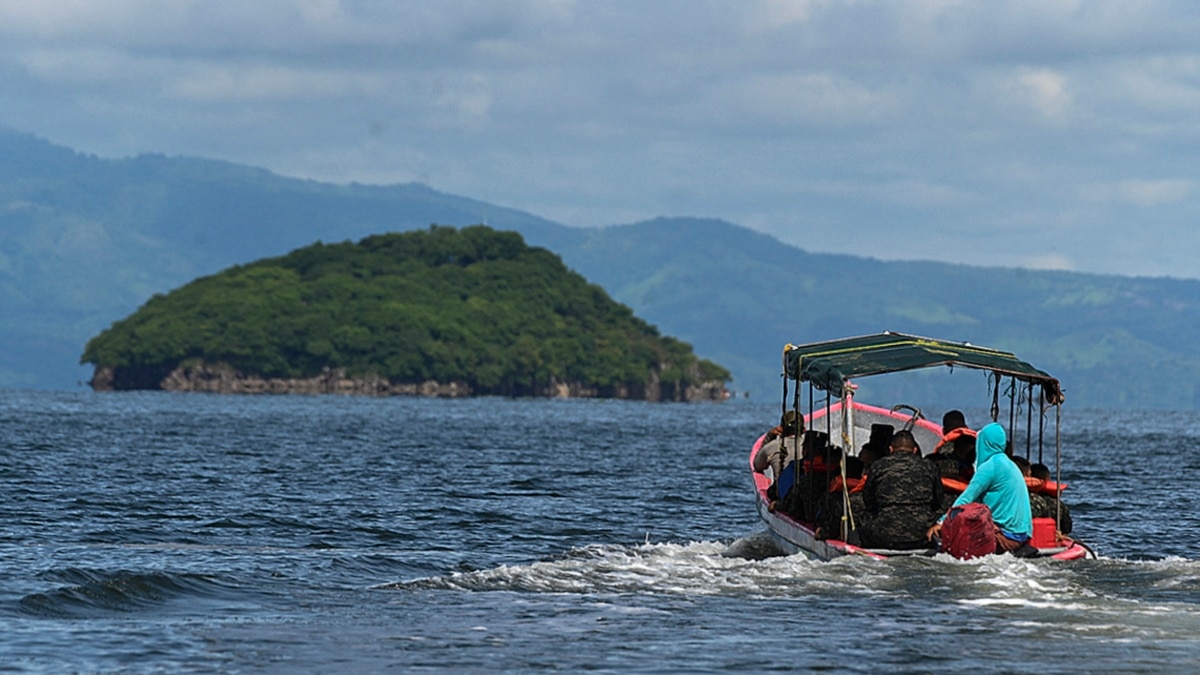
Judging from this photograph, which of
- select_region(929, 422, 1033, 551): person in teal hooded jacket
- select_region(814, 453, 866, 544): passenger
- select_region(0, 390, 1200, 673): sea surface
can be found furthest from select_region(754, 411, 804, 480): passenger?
select_region(929, 422, 1033, 551): person in teal hooded jacket

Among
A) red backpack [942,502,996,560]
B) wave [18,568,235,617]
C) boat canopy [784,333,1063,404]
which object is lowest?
wave [18,568,235,617]

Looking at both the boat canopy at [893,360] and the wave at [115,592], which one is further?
the boat canopy at [893,360]

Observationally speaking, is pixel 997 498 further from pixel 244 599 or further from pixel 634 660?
pixel 244 599

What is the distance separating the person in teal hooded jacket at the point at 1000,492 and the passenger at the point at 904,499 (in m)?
0.25

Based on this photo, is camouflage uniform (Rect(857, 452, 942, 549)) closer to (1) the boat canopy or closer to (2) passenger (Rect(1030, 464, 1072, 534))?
(1) the boat canopy

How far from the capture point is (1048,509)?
25.2 metres

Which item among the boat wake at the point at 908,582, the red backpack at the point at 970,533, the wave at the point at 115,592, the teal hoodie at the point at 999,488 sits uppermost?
the teal hoodie at the point at 999,488

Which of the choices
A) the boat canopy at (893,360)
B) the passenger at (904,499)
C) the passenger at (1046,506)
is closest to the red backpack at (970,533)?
the passenger at (904,499)

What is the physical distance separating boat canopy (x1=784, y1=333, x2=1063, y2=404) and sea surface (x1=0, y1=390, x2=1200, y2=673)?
2.72 m

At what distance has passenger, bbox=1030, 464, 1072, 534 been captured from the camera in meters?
25.0

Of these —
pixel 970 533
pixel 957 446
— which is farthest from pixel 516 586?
pixel 957 446

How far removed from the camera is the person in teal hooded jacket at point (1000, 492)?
923 inches

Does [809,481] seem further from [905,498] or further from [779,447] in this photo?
[905,498]

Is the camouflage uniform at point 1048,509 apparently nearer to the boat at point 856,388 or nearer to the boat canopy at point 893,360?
the boat at point 856,388
